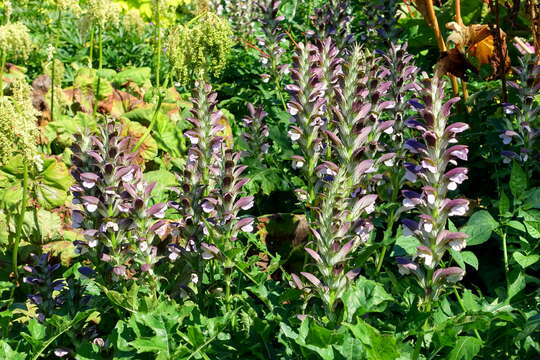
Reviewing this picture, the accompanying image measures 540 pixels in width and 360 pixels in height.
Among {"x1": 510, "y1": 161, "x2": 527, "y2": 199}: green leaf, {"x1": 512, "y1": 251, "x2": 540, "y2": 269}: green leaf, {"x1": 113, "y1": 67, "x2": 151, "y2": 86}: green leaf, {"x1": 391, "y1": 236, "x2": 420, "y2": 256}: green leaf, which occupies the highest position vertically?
{"x1": 510, "y1": 161, "x2": 527, "y2": 199}: green leaf

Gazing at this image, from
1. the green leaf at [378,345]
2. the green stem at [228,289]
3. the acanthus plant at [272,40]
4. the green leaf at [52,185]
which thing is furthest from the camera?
the acanthus plant at [272,40]

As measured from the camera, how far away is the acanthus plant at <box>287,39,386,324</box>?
2.10m

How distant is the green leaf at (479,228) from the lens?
238 cm

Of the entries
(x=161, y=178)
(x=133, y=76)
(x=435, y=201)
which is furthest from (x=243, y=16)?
(x=435, y=201)

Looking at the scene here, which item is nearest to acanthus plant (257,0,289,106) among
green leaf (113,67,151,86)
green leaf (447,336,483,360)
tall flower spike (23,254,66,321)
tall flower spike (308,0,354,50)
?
tall flower spike (308,0,354,50)

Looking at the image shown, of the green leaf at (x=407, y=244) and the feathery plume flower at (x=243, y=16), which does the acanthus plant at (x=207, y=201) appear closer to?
the green leaf at (x=407, y=244)

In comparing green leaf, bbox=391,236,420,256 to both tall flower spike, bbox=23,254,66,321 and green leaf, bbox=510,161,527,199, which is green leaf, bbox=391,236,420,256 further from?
tall flower spike, bbox=23,254,66,321

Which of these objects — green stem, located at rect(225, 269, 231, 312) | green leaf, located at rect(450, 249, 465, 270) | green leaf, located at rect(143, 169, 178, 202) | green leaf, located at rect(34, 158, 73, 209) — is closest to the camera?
green leaf, located at rect(450, 249, 465, 270)

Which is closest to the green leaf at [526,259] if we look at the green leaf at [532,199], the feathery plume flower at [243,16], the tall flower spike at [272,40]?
the green leaf at [532,199]

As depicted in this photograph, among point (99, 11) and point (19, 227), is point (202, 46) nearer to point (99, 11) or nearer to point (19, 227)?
point (99, 11)

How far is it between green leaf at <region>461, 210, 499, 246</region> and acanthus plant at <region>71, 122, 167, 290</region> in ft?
3.77

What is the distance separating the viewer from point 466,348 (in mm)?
2115

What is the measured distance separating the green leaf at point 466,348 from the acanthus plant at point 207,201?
85 centimetres

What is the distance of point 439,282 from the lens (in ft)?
7.06
